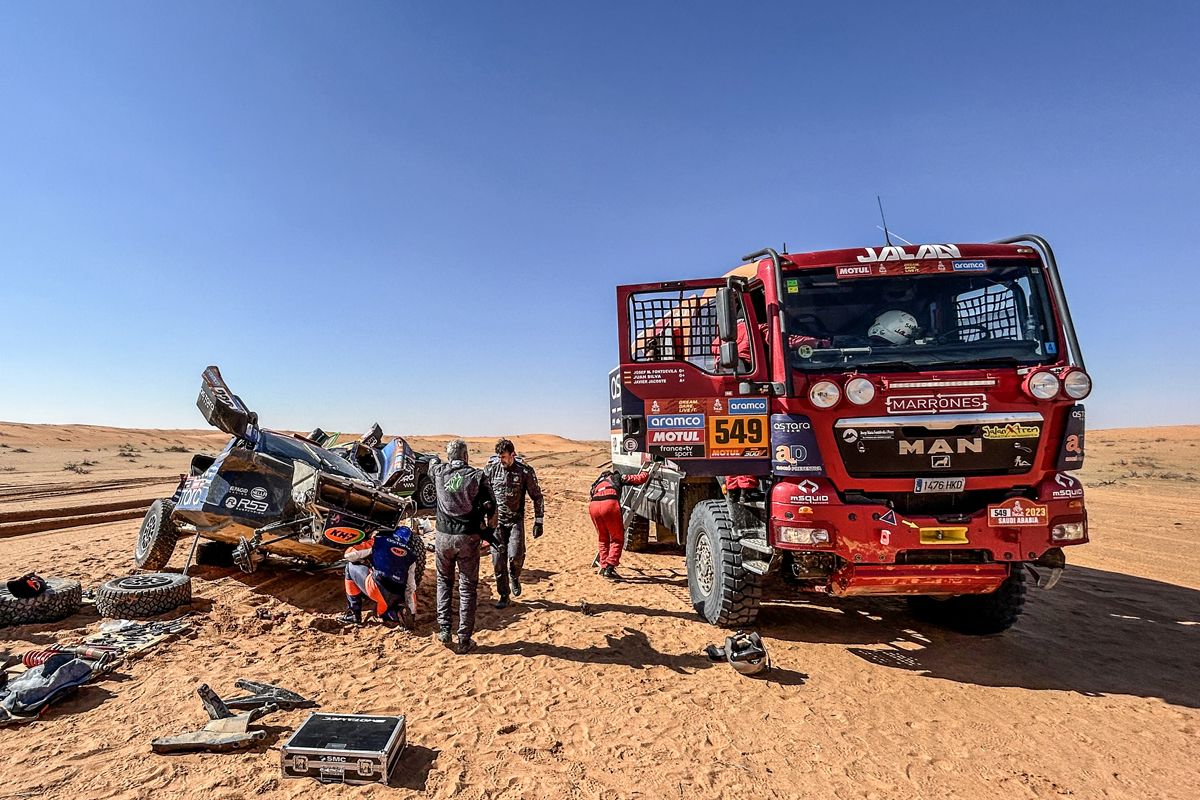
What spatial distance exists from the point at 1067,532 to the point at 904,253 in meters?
2.60

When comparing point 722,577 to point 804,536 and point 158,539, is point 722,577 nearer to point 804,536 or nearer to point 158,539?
point 804,536

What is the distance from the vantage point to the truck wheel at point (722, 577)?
532cm

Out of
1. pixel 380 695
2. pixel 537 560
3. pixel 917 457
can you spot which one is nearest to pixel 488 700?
pixel 380 695

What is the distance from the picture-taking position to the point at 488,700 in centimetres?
420

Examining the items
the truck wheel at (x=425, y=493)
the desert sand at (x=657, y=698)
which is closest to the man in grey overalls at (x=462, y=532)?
the desert sand at (x=657, y=698)

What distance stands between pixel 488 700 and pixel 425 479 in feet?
27.7

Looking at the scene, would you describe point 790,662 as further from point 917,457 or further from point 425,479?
point 425,479

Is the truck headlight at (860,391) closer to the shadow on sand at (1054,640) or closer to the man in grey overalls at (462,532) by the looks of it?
the shadow on sand at (1054,640)

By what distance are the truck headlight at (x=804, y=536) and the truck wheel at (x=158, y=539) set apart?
23.0ft

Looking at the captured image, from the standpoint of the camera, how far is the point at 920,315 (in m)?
5.19

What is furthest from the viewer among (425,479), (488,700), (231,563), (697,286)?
(425,479)

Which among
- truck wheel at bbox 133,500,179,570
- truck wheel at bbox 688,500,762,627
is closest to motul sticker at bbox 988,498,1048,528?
truck wheel at bbox 688,500,762,627

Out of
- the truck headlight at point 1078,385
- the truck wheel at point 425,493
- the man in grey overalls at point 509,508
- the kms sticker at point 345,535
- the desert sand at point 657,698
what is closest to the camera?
the desert sand at point 657,698

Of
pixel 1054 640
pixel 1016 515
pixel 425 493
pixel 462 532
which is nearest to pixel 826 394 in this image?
pixel 1016 515
